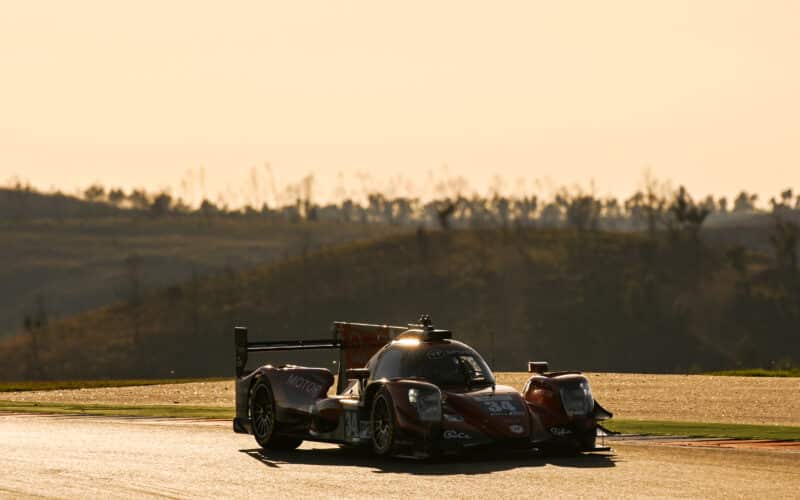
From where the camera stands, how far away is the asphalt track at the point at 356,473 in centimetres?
1662

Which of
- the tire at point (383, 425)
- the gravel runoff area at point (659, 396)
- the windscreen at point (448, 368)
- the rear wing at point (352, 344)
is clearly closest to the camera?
the tire at point (383, 425)

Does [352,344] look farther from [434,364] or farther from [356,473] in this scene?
[356,473]

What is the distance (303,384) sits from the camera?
73.4 feet

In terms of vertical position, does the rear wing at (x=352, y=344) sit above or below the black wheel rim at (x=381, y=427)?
above

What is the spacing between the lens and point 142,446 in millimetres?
23031

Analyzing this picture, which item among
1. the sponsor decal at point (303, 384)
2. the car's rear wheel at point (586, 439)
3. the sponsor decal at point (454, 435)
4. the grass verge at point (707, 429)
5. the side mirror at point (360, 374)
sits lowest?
the grass verge at point (707, 429)

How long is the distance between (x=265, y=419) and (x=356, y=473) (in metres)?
4.38

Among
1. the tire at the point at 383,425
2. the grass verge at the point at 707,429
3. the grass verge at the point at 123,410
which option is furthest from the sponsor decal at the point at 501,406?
the grass verge at the point at 123,410

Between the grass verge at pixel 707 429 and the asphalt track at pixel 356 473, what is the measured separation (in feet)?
6.16

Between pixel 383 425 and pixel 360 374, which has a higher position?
pixel 360 374

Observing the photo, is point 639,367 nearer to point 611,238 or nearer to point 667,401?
point 611,238

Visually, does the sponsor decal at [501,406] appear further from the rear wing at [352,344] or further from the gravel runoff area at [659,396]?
the gravel runoff area at [659,396]

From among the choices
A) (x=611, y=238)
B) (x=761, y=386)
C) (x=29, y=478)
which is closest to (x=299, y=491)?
(x=29, y=478)

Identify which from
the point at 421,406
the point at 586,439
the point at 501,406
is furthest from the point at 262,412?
the point at 586,439
